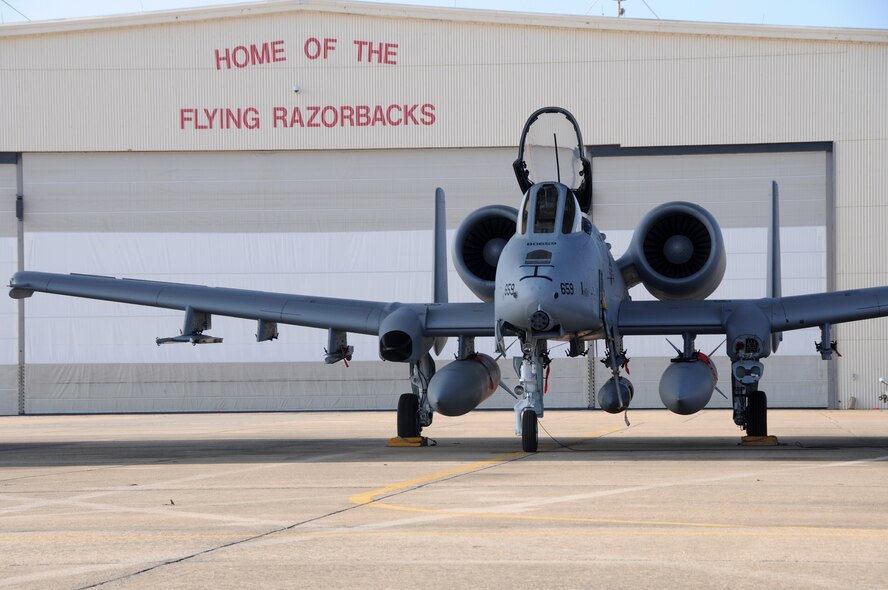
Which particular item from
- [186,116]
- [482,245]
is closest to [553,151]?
[482,245]

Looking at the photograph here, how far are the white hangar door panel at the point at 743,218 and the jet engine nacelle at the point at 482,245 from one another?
16.7m

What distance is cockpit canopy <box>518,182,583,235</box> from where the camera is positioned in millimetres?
13680

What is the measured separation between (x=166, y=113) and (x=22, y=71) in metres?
4.65

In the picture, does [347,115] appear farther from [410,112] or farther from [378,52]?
[378,52]

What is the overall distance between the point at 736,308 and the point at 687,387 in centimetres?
189

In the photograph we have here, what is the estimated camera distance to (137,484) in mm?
10031

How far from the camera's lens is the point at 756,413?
51.8 feet

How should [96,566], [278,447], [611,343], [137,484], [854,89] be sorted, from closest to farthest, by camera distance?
[96,566] < [137,484] < [611,343] < [278,447] < [854,89]

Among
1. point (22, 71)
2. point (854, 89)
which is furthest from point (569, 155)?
point (22, 71)

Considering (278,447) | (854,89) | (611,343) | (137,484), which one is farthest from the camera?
(854,89)

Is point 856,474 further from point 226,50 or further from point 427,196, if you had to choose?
point 226,50

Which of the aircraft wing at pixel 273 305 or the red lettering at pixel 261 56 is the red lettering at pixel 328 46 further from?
the aircraft wing at pixel 273 305

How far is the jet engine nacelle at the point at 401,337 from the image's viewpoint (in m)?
15.3

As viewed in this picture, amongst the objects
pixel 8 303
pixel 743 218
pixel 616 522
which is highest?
pixel 743 218
